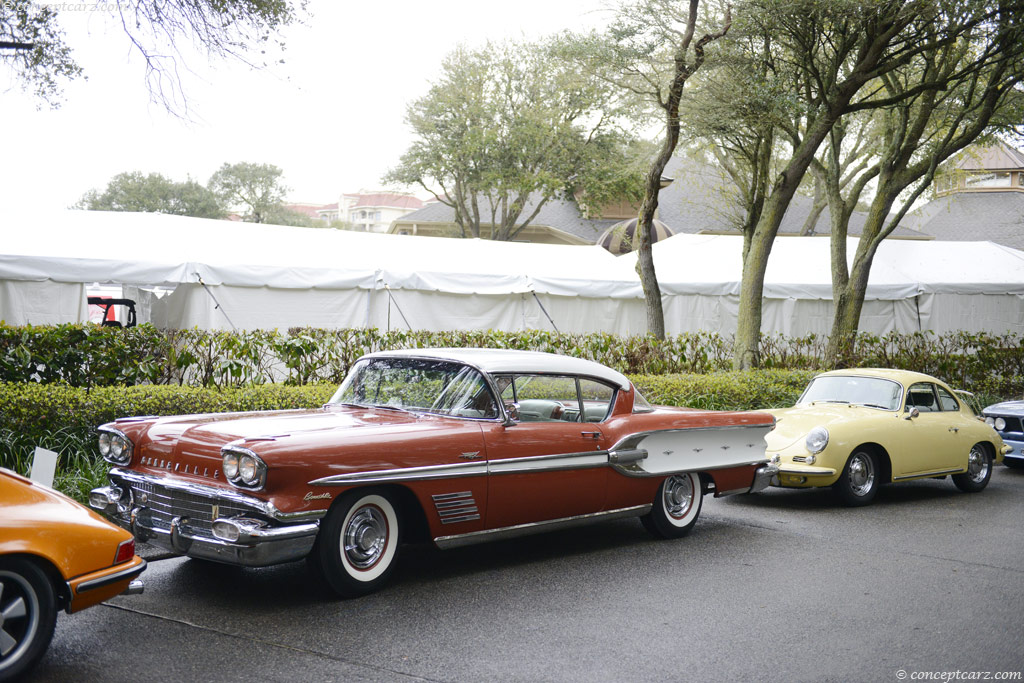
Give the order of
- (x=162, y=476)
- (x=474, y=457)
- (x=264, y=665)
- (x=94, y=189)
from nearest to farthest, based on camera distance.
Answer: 1. (x=264, y=665)
2. (x=162, y=476)
3. (x=474, y=457)
4. (x=94, y=189)

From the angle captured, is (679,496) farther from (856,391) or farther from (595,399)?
(856,391)

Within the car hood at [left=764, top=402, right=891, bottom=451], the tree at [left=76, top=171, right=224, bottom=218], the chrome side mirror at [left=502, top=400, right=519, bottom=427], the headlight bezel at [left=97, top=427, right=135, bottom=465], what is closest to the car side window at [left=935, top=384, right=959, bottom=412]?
the car hood at [left=764, top=402, right=891, bottom=451]

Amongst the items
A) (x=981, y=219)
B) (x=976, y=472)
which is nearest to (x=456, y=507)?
(x=976, y=472)

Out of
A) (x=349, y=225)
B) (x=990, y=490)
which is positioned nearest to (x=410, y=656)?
(x=990, y=490)

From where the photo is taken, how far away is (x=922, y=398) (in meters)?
9.74

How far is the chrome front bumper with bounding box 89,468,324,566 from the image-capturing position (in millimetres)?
4785

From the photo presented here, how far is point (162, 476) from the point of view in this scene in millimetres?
5285

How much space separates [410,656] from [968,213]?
1735 inches

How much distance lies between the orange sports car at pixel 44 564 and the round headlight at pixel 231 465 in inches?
29.3

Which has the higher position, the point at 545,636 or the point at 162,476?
the point at 162,476

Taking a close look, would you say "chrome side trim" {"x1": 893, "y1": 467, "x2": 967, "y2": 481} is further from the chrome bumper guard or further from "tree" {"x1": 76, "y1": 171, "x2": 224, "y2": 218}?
"tree" {"x1": 76, "y1": 171, "x2": 224, "y2": 218}

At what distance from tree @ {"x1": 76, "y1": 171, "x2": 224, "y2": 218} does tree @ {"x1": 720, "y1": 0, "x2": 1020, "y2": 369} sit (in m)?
51.4

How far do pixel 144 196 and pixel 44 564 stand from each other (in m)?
60.8

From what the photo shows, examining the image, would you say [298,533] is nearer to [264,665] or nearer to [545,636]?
[264,665]
